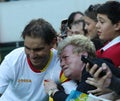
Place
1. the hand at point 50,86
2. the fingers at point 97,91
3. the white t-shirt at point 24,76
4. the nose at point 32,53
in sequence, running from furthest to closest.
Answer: the white t-shirt at point 24,76
the nose at point 32,53
the hand at point 50,86
the fingers at point 97,91

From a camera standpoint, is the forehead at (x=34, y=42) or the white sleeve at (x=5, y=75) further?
the white sleeve at (x=5, y=75)

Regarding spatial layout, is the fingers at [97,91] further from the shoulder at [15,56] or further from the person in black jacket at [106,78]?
the shoulder at [15,56]

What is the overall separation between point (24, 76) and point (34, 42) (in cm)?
33

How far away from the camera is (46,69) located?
3609 millimetres

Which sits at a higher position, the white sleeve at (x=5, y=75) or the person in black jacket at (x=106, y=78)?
the person in black jacket at (x=106, y=78)

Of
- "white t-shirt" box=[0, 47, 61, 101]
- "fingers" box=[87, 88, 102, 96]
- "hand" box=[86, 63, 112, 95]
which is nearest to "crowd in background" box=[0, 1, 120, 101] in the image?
"white t-shirt" box=[0, 47, 61, 101]

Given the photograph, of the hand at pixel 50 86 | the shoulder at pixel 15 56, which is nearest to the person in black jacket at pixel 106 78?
the hand at pixel 50 86

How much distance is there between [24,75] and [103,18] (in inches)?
30.7

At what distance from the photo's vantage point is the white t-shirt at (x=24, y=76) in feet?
11.8

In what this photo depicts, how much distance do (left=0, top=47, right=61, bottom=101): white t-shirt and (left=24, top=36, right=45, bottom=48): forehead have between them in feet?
0.71

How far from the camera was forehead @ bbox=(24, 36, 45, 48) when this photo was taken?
3.42 m

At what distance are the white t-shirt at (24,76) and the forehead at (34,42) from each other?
0.71 feet

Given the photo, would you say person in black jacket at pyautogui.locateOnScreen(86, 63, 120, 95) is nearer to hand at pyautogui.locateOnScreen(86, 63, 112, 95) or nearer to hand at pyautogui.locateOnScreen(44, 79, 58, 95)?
hand at pyautogui.locateOnScreen(86, 63, 112, 95)

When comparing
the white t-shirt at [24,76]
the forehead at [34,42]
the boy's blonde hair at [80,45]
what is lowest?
the white t-shirt at [24,76]
